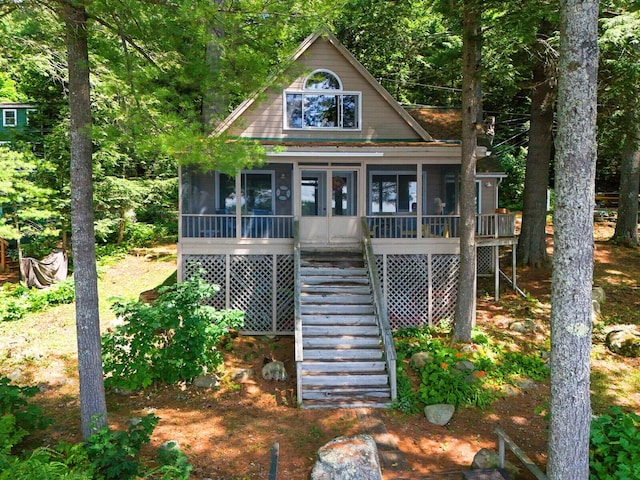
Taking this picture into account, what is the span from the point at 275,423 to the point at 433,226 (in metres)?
7.61

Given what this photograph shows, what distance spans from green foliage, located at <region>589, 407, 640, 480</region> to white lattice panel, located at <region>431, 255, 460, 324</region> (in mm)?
6798

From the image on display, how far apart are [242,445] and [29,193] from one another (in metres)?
12.9

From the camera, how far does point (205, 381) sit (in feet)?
31.5

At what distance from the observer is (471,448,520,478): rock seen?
645 centimetres

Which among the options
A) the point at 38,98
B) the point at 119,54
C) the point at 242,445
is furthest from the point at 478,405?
the point at 38,98

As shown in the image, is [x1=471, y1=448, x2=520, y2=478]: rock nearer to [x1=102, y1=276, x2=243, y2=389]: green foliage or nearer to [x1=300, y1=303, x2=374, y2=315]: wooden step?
[x1=300, y1=303, x2=374, y2=315]: wooden step

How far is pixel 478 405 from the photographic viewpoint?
29.1 ft

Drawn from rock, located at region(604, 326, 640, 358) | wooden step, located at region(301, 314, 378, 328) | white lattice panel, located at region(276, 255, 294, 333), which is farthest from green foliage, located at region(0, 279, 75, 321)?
rock, located at region(604, 326, 640, 358)

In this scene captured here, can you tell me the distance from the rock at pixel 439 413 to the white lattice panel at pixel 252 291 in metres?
5.32

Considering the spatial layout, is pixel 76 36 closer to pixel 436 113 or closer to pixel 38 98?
pixel 436 113

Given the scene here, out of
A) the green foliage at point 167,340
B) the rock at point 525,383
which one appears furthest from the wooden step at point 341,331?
the rock at point 525,383

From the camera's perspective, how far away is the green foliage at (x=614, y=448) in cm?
534

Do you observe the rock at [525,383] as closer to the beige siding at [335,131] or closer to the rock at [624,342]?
the rock at [624,342]

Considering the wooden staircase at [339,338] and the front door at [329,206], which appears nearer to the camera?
the wooden staircase at [339,338]
